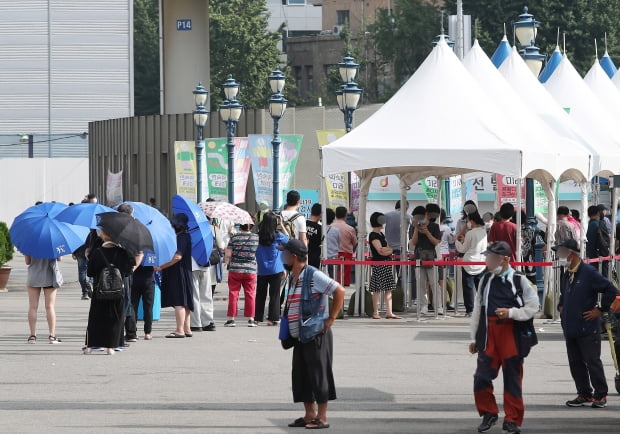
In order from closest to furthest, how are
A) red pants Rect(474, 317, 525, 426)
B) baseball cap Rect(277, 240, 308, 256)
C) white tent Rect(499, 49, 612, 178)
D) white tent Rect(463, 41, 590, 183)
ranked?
1. red pants Rect(474, 317, 525, 426)
2. baseball cap Rect(277, 240, 308, 256)
3. white tent Rect(463, 41, 590, 183)
4. white tent Rect(499, 49, 612, 178)

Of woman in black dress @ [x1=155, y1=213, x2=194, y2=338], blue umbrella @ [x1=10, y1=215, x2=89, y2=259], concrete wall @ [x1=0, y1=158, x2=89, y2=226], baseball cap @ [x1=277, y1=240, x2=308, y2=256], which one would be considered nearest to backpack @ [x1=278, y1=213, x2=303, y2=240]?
woman in black dress @ [x1=155, y1=213, x2=194, y2=338]

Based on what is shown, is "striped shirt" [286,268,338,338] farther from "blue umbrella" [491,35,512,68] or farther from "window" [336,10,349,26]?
"window" [336,10,349,26]

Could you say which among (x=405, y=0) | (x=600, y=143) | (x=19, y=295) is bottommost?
(x=19, y=295)

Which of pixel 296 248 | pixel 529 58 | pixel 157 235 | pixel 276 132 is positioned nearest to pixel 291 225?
pixel 157 235

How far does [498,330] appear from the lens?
1169 cm

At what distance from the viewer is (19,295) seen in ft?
97.0

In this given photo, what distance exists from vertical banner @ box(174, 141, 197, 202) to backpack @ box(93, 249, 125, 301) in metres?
21.6

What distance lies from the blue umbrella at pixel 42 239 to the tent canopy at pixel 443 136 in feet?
15.0

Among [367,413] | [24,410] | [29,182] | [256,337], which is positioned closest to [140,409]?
[24,410]

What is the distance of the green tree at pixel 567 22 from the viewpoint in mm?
72438

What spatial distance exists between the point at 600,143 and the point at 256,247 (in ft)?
21.0

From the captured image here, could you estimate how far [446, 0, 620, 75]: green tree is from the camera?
72438mm

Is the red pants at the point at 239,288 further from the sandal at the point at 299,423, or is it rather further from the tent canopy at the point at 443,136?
the sandal at the point at 299,423

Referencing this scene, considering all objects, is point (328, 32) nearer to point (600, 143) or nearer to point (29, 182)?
point (29, 182)
